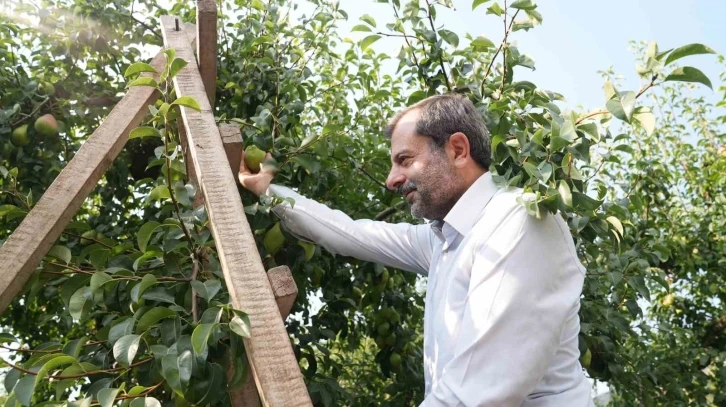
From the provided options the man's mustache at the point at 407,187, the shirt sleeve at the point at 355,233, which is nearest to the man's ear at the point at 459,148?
the man's mustache at the point at 407,187

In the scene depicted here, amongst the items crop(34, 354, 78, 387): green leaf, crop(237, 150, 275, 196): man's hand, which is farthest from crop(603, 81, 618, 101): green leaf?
crop(34, 354, 78, 387): green leaf

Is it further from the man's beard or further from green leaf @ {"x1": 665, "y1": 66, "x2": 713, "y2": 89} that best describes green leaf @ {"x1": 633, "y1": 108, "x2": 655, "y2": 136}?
the man's beard

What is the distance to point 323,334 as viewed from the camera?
2459 mm

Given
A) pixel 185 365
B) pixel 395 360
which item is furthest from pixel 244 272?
pixel 395 360

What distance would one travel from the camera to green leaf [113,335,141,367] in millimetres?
1228

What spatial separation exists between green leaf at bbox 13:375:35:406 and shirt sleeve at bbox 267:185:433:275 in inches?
30.0

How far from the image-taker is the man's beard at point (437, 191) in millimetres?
1616

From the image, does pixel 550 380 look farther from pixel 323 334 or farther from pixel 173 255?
pixel 323 334

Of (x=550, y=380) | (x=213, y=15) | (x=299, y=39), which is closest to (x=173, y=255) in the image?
(x=213, y=15)

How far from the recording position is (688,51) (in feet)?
3.83

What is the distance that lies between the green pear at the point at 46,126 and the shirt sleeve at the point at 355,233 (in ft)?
3.60

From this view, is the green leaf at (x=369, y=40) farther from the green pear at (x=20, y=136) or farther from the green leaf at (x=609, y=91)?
the green pear at (x=20, y=136)

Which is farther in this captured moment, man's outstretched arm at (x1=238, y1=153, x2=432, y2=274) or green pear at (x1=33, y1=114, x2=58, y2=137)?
green pear at (x1=33, y1=114, x2=58, y2=137)

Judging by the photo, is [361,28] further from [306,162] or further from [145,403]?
[145,403]
